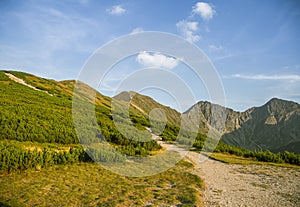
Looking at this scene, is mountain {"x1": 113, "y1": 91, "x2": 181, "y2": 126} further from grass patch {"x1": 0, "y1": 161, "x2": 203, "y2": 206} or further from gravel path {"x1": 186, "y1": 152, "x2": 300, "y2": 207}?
gravel path {"x1": 186, "y1": 152, "x2": 300, "y2": 207}

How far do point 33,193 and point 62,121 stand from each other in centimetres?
1492

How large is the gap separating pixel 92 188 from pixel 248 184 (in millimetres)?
8005

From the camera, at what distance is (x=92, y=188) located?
1041 centimetres

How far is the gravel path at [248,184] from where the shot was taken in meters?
9.44

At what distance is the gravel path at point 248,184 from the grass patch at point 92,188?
91 cm

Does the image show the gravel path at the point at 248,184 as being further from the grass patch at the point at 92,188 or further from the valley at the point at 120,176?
the grass patch at the point at 92,188

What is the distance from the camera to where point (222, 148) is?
24.2m

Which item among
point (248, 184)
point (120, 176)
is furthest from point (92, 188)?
point (248, 184)

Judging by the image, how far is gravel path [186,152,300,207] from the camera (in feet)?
31.0

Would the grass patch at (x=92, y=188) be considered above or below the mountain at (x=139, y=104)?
below

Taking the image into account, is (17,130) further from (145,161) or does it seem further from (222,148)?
(222,148)

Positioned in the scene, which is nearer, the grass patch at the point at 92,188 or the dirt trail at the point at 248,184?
the grass patch at the point at 92,188

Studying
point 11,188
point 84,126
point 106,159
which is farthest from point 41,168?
point 84,126

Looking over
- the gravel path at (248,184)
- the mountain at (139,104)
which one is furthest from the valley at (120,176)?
the mountain at (139,104)
